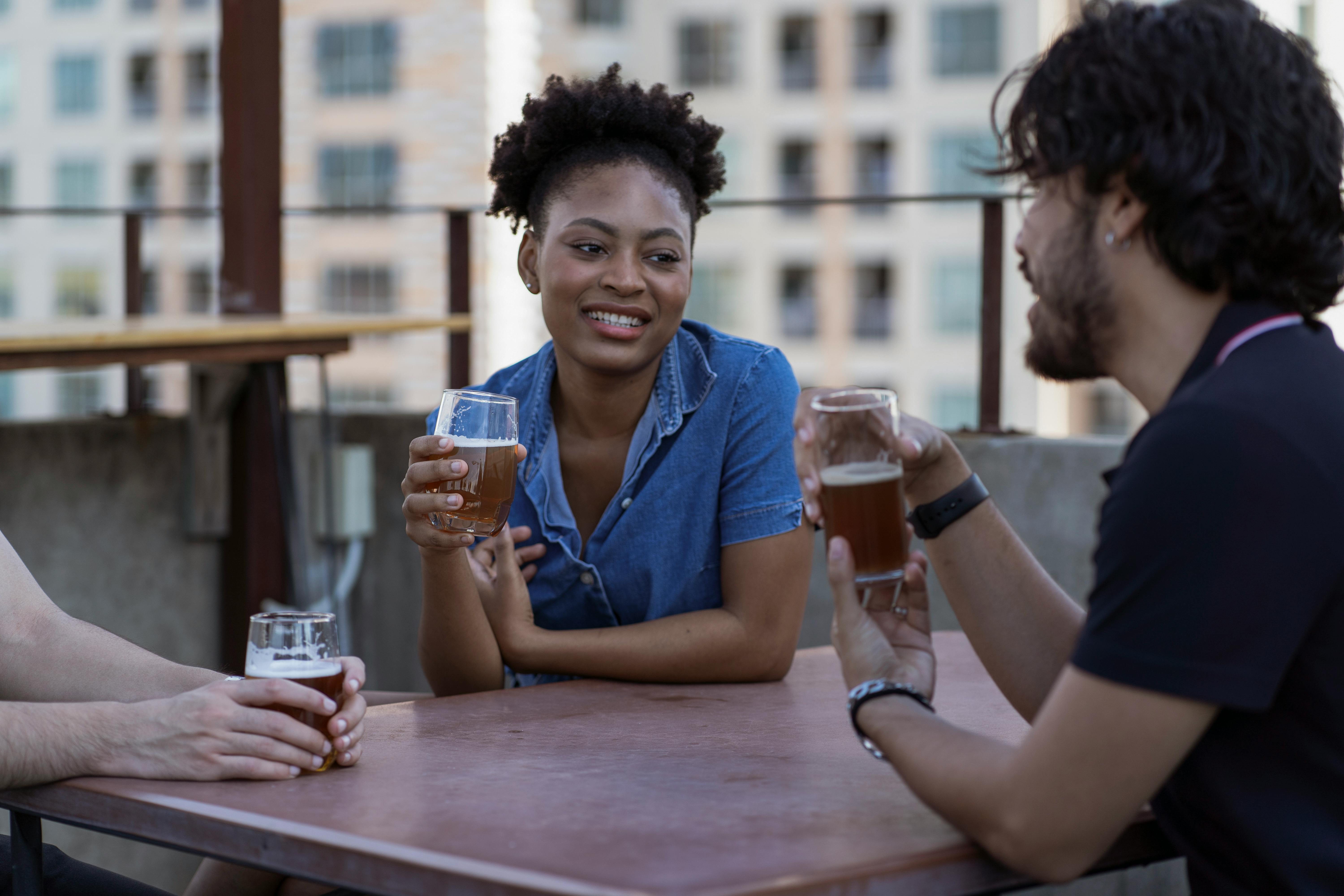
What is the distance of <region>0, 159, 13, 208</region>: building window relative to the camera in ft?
159

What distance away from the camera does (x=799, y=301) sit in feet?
144

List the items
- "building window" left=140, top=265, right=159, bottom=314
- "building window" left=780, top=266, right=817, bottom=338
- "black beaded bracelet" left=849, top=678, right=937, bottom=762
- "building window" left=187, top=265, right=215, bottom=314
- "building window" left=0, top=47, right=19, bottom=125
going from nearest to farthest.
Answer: "black beaded bracelet" left=849, top=678, right=937, bottom=762
"building window" left=780, top=266, right=817, bottom=338
"building window" left=140, top=265, right=159, bottom=314
"building window" left=187, top=265, right=215, bottom=314
"building window" left=0, top=47, right=19, bottom=125

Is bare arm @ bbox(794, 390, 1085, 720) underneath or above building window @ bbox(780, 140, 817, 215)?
underneath

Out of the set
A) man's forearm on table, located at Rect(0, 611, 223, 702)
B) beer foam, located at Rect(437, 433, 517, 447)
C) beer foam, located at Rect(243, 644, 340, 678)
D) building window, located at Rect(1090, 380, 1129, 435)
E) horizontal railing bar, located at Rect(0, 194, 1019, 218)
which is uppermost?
horizontal railing bar, located at Rect(0, 194, 1019, 218)

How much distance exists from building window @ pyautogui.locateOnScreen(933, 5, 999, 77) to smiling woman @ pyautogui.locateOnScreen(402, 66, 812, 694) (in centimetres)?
4242

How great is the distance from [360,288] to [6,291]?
12.8 meters

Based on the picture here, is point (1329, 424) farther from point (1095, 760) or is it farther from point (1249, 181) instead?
point (1095, 760)

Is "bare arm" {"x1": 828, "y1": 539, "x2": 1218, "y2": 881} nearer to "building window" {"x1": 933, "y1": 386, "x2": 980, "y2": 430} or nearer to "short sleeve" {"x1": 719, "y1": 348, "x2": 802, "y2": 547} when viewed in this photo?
"short sleeve" {"x1": 719, "y1": 348, "x2": 802, "y2": 547}

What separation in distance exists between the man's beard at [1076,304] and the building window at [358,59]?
44291 mm

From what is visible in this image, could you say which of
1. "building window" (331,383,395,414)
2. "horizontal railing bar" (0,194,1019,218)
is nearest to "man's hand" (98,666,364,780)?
"horizontal railing bar" (0,194,1019,218)

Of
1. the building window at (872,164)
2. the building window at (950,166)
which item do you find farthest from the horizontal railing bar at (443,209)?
the building window at (872,164)

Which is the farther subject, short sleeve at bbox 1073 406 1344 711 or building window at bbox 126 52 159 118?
building window at bbox 126 52 159 118

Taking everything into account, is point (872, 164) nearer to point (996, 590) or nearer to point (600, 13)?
point (600, 13)

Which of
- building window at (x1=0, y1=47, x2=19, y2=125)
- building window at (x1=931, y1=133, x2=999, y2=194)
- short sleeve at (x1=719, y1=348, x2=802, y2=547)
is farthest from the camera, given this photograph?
building window at (x1=0, y1=47, x2=19, y2=125)
